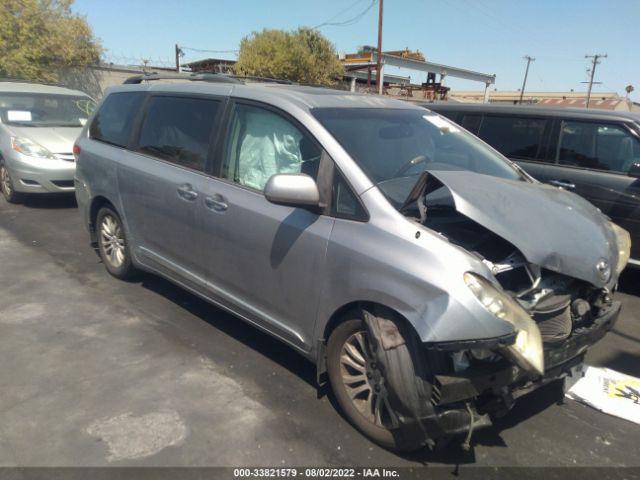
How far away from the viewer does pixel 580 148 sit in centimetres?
530

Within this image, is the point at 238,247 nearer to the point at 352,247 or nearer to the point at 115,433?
the point at 352,247

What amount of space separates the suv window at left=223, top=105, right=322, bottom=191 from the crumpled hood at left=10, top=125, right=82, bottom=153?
500 centimetres

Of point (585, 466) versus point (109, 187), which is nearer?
point (585, 466)

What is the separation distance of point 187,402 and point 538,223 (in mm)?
2273

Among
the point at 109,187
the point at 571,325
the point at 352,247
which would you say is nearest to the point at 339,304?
the point at 352,247

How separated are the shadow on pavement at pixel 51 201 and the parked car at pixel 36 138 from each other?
0.64 ft

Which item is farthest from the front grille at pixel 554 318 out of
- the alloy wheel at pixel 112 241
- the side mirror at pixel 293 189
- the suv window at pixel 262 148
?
the alloy wheel at pixel 112 241

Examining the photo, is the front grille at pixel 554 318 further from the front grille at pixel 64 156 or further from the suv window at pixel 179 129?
the front grille at pixel 64 156

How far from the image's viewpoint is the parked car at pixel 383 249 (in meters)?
2.27

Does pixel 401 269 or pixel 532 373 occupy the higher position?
pixel 401 269

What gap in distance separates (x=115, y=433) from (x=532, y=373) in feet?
7.17

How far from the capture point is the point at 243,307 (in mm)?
3277

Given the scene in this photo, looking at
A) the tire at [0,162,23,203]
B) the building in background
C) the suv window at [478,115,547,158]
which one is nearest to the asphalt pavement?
the suv window at [478,115,547,158]

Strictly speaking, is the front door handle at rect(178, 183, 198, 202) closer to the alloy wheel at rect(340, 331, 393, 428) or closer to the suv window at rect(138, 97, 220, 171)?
the suv window at rect(138, 97, 220, 171)
